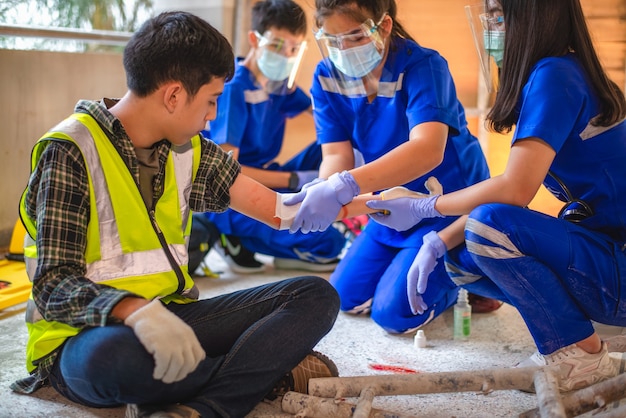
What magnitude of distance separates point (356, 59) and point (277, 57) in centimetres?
76

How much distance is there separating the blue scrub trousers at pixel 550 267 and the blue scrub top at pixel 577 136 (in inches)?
3.3

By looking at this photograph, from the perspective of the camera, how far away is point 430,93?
2.13 m

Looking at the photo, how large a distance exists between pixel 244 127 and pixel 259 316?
1.39 metres

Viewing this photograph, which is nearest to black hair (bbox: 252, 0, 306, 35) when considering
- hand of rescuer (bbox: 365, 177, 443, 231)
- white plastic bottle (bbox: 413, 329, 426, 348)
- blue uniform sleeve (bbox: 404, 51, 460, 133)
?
blue uniform sleeve (bbox: 404, 51, 460, 133)

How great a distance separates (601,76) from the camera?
5.73ft

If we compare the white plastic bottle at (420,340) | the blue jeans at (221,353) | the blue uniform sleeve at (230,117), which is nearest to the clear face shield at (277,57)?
the blue uniform sleeve at (230,117)

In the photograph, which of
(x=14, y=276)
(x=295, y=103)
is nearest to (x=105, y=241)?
(x=14, y=276)

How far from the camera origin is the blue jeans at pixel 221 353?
1.40 m

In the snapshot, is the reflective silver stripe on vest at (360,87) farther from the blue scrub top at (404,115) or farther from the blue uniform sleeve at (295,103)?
the blue uniform sleeve at (295,103)

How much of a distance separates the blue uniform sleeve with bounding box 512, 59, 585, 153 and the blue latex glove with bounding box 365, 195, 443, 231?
30cm

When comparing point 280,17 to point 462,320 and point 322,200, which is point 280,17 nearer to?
point 322,200

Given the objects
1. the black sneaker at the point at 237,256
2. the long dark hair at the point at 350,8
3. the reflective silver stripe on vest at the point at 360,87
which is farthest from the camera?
the black sneaker at the point at 237,256

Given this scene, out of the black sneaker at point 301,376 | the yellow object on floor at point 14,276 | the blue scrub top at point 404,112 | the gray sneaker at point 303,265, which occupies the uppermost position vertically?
the blue scrub top at point 404,112

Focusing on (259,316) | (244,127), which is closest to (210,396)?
(259,316)
